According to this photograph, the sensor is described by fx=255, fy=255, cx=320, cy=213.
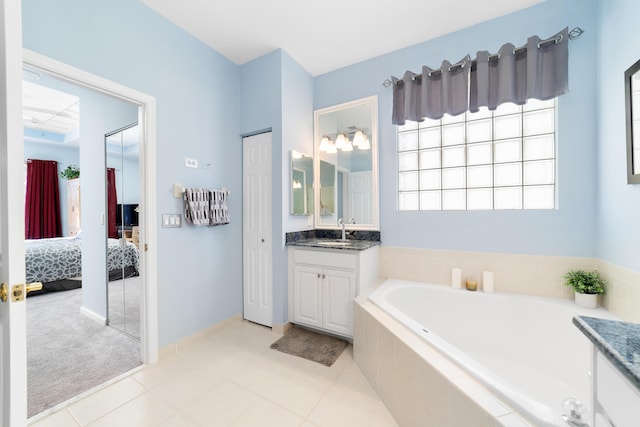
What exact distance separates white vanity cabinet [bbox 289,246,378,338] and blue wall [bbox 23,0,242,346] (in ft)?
2.28

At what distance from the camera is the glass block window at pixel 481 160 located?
207 centimetres

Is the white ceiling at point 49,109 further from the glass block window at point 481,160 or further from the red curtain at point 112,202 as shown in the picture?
the glass block window at point 481,160

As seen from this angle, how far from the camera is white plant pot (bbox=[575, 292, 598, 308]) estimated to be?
1.72 m

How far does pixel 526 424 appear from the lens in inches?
33.8

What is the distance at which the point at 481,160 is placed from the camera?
229cm

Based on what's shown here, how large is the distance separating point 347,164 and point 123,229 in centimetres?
235

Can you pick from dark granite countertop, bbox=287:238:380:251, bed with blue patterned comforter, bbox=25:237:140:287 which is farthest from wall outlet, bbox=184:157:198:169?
bed with blue patterned comforter, bbox=25:237:140:287

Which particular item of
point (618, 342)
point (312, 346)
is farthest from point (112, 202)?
point (618, 342)

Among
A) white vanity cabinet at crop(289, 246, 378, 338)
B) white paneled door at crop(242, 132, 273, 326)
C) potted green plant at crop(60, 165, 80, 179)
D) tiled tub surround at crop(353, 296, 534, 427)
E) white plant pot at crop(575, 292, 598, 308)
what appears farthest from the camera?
potted green plant at crop(60, 165, 80, 179)

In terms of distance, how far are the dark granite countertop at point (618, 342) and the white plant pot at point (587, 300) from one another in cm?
152

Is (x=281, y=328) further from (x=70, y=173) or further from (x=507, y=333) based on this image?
(x=70, y=173)

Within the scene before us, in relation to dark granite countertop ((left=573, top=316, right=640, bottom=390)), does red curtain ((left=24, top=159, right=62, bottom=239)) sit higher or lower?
higher

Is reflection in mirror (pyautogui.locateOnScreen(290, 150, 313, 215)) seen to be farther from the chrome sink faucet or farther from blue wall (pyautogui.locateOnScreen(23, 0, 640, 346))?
the chrome sink faucet

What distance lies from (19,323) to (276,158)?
6.56 feet
